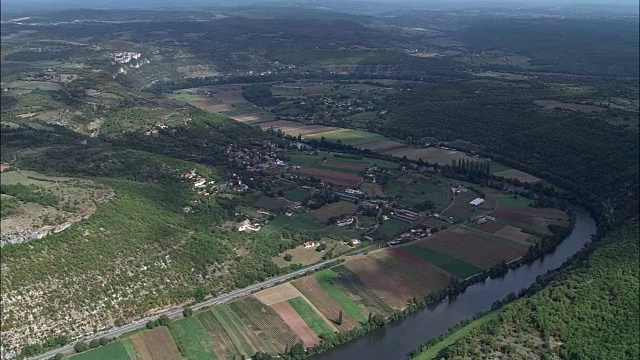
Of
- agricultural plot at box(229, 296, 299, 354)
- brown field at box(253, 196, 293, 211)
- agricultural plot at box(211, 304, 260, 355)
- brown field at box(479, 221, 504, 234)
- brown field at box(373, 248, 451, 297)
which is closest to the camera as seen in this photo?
agricultural plot at box(211, 304, 260, 355)

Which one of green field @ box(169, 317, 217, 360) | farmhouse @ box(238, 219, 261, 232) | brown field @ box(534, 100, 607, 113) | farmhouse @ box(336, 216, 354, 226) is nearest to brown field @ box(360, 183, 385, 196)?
farmhouse @ box(336, 216, 354, 226)

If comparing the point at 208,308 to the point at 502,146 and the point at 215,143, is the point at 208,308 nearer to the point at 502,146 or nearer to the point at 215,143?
the point at 215,143

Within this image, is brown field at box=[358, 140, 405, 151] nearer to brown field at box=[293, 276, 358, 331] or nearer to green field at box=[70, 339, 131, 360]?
brown field at box=[293, 276, 358, 331]

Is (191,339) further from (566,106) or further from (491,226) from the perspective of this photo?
(566,106)

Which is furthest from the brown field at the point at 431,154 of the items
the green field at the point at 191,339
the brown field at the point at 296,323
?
the green field at the point at 191,339

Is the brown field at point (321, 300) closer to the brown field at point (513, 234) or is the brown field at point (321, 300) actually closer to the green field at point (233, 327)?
the green field at point (233, 327)
